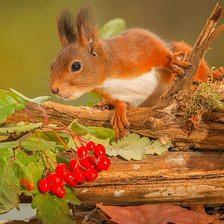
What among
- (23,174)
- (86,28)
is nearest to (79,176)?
(23,174)

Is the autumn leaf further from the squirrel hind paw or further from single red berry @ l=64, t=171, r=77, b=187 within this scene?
the squirrel hind paw

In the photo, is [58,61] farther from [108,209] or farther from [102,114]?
[108,209]

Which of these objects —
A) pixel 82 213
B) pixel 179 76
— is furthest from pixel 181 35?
pixel 82 213

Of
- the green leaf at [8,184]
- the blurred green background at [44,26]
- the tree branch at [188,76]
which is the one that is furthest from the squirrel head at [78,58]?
the blurred green background at [44,26]

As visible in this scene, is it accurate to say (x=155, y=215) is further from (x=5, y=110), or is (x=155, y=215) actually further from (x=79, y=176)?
(x=5, y=110)

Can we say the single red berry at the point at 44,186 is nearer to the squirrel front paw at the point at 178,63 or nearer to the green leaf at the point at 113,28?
the squirrel front paw at the point at 178,63

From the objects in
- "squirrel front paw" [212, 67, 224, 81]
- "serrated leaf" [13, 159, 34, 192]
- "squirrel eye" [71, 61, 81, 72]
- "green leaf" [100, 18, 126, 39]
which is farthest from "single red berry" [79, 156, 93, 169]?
"green leaf" [100, 18, 126, 39]
